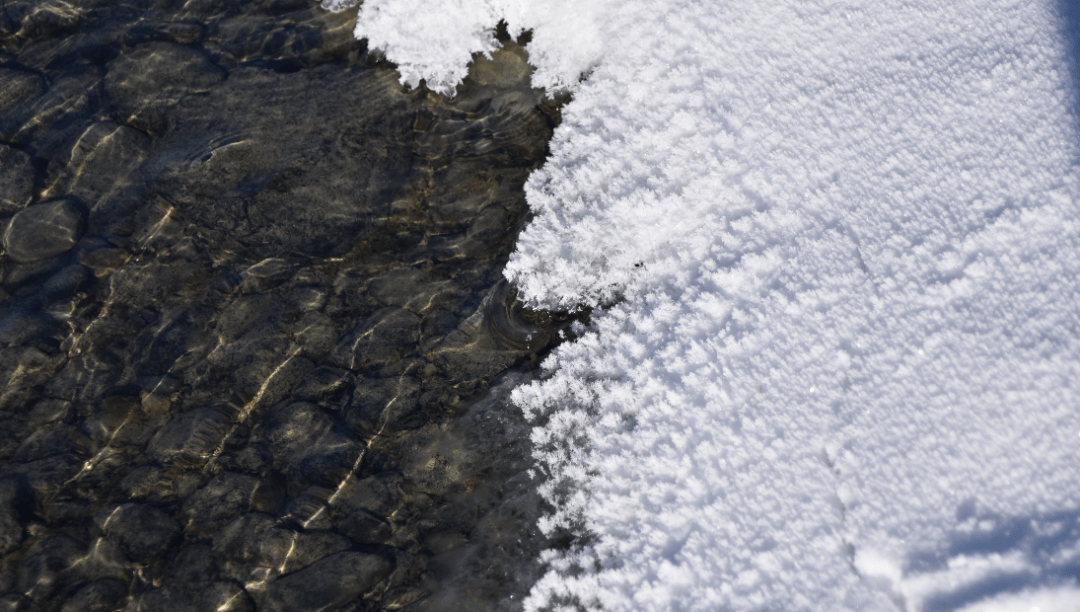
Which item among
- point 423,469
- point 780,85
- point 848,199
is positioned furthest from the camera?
point 780,85

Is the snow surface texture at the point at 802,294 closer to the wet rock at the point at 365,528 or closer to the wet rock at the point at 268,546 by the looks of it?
the wet rock at the point at 365,528

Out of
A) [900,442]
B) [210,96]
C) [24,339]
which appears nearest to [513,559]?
[900,442]

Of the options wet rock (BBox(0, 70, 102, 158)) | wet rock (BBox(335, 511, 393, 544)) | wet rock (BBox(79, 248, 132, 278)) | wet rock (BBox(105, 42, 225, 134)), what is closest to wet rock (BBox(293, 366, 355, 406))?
wet rock (BBox(335, 511, 393, 544))

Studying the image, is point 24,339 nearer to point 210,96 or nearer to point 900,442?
point 210,96

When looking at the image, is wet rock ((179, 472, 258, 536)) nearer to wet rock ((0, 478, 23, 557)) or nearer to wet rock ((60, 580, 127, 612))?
wet rock ((60, 580, 127, 612))

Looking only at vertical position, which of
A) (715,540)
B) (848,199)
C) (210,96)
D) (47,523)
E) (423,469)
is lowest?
(47,523)

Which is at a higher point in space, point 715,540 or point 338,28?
point 338,28

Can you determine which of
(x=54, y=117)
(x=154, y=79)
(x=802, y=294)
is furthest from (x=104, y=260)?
(x=802, y=294)

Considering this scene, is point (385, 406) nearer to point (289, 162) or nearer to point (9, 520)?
point (289, 162)
